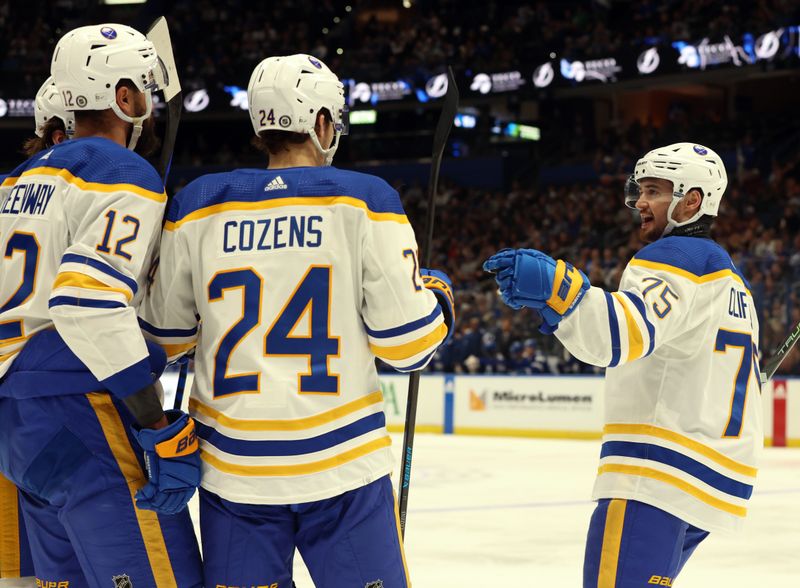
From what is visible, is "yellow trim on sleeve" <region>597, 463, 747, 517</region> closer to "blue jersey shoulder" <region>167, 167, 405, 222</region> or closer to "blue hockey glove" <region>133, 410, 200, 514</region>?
"blue jersey shoulder" <region>167, 167, 405, 222</region>

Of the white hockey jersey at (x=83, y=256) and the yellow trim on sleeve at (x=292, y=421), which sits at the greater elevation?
the white hockey jersey at (x=83, y=256)

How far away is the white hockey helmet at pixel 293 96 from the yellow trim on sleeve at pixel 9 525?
127 cm

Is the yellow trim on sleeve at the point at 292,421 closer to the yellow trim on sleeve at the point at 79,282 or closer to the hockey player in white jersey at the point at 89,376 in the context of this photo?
the hockey player in white jersey at the point at 89,376

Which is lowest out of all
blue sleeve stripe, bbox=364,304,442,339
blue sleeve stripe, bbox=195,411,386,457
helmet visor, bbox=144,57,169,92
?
blue sleeve stripe, bbox=195,411,386,457

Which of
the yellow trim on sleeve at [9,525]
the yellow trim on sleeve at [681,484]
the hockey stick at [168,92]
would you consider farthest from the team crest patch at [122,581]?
the yellow trim on sleeve at [681,484]

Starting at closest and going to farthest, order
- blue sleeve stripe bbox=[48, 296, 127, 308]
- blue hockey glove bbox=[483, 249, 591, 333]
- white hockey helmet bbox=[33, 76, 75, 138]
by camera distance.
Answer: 1. blue sleeve stripe bbox=[48, 296, 127, 308]
2. blue hockey glove bbox=[483, 249, 591, 333]
3. white hockey helmet bbox=[33, 76, 75, 138]

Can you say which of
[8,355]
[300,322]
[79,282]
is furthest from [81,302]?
[300,322]

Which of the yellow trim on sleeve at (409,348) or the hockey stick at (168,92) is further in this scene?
the hockey stick at (168,92)

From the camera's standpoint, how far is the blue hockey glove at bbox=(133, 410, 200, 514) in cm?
199

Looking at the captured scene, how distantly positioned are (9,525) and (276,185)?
135 centimetres

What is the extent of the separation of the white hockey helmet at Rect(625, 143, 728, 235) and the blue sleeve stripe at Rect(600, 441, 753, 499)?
22.7 inches

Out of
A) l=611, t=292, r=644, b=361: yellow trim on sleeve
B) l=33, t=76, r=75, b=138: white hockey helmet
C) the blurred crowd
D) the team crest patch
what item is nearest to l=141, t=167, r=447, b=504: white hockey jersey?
the team crest patch

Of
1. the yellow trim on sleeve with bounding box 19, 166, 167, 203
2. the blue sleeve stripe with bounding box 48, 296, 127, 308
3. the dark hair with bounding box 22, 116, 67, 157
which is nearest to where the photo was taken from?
the blue sleeve stripe with bounding box 48, 296, 127, 308

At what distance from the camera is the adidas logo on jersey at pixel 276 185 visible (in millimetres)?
2072
